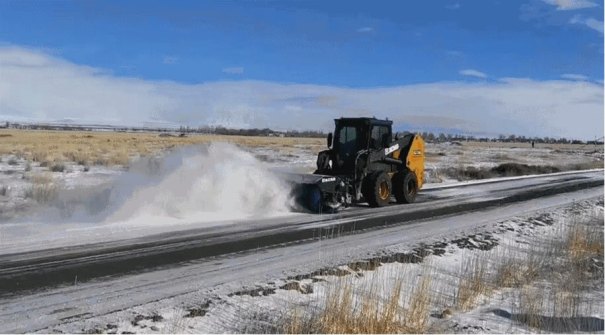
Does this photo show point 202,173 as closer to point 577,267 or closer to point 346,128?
point 346,128

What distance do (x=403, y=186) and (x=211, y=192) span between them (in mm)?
6436

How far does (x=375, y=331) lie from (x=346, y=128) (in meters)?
12.0

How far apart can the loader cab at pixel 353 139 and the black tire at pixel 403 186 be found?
1.22 metres

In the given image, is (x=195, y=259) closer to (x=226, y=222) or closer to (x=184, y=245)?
(x=184, y=245)

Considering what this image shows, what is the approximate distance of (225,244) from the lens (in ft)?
36.7

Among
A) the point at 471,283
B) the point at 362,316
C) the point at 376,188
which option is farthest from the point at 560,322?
the point at 376,188

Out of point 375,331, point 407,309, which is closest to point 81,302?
point 375,331

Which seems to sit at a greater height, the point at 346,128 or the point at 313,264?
the point at 346,128

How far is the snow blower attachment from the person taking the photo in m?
16.3

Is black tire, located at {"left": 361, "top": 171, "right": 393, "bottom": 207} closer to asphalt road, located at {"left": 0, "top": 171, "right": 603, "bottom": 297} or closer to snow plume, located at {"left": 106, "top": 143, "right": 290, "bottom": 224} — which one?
asphalt road, located at {"left": 0, "top": 171, "right": 603, "bottom": 297}

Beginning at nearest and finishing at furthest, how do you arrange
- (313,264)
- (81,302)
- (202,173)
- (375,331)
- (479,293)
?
1. (375,331)
2. (81,302)
3. (479,293)
4. (313,264)
5. (202,173)

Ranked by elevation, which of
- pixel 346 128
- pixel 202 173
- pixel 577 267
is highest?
pixel 346 128

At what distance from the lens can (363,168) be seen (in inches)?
693

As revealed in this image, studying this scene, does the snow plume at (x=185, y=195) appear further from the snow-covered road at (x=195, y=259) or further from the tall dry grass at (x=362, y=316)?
the tall dry grass at (x=362, y=316)
